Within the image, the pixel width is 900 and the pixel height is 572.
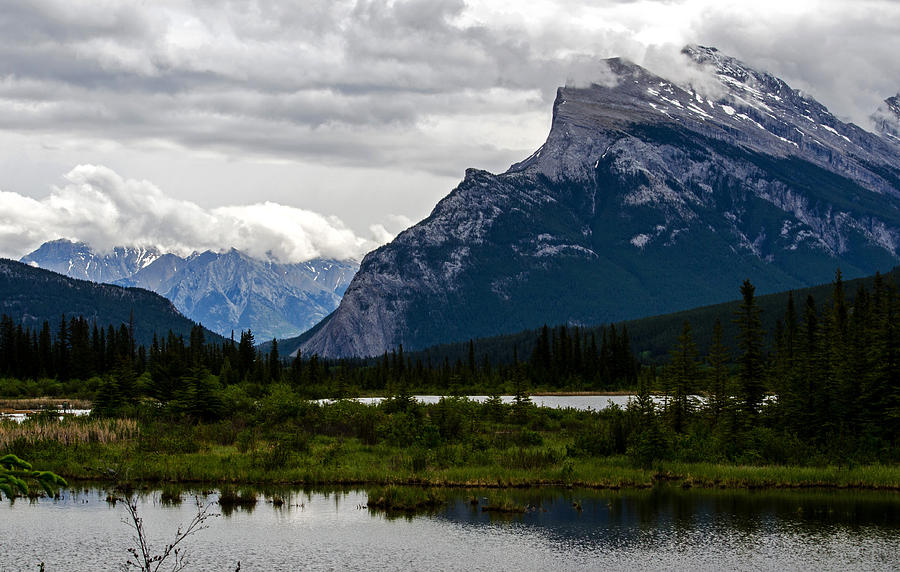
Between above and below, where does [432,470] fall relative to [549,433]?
below

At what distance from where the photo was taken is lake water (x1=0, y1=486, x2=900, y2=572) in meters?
44.4

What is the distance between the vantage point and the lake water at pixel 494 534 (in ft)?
146

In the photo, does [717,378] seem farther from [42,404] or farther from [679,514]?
[42,404]

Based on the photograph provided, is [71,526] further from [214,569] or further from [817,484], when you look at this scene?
[817,484]

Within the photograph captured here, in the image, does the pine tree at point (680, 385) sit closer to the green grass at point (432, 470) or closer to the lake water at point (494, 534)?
the green grass at point (432, 470)

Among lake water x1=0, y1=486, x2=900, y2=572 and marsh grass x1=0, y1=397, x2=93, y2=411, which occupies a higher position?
marsh grass x1=0, y1=397, x2=93, y2=411

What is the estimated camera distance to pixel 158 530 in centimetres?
4919

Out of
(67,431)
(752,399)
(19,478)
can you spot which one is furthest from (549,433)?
(19,478)

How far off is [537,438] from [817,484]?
20.8 metres

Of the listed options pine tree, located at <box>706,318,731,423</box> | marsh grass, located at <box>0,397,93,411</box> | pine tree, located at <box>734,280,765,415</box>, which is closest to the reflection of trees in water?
pine tree, located at <box>706,318,731,423</box>

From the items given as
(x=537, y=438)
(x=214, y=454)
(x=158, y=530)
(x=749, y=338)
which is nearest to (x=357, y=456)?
(x=214, y=454)

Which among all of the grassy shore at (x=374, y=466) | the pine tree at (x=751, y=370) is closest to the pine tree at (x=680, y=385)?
the pine tree at (x=751, y=370)

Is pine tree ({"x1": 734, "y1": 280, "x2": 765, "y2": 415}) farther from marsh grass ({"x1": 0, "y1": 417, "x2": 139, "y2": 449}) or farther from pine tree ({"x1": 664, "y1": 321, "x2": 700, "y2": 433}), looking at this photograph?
marsh grass ({"x1": 0, "y1": 417, "x2": 139, "y2": 449})

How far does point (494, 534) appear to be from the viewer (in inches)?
1944
